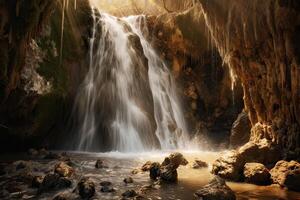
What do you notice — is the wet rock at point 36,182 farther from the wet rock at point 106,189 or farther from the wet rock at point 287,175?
the wet rock at point 287,175

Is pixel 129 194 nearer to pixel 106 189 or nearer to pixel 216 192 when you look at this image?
pixel 106 189

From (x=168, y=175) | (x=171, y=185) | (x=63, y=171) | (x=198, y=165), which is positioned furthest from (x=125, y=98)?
(x=171, y=185)

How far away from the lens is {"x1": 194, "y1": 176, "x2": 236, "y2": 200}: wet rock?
742cm

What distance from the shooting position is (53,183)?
867 cm

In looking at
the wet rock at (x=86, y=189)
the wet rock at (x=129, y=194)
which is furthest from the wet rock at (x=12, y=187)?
the wet rock at (x=129, y=194)

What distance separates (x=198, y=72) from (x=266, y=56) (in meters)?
12.8

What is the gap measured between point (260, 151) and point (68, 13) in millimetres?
13240

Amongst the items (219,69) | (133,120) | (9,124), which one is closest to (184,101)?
(219,69)

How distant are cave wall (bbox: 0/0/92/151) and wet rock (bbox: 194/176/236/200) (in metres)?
6.10

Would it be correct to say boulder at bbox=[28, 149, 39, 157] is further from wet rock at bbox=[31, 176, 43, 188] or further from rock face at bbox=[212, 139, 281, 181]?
rock face at bbox=[212, 139, 281, 181]

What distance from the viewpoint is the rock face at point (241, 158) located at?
10.0m

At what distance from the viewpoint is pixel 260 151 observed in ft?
36.9

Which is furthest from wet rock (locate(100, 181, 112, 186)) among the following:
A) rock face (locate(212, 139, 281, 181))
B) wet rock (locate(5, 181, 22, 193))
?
rock face (locate(212, 139, 281, 181))

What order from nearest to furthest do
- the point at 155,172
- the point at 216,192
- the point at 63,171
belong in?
1. the point at 216,192
2. the point at 155,172
3. the point at 63,171
